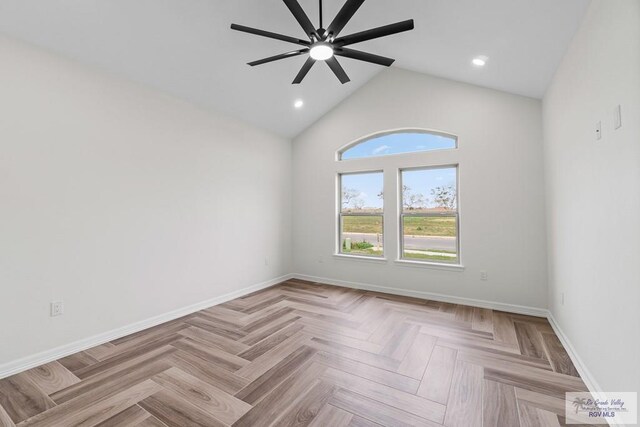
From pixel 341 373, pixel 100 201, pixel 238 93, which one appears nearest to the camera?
pixel 341 373

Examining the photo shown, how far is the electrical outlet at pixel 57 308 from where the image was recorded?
257cm

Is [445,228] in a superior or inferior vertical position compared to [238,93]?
inferior

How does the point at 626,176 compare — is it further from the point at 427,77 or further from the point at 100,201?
the point at 100,201

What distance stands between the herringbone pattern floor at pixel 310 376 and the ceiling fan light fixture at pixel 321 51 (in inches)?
108

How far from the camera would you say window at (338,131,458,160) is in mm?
4262

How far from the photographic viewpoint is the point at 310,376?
7.43 ft

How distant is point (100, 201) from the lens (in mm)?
2893

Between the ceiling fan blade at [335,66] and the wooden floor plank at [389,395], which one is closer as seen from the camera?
the wooden floor plank at [389,395]

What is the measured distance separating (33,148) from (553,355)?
5.07m

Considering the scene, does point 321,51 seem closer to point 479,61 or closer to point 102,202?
point 479,61

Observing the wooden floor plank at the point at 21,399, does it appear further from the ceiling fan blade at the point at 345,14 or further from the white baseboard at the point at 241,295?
the ceiling fan blade at the point at 345,14

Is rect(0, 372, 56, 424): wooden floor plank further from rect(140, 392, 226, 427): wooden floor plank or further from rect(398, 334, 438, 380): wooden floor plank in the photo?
rect(398, 334, 438, 380): wooden floor plank

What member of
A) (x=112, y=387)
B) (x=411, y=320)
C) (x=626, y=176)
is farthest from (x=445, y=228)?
(x=112, y=387)

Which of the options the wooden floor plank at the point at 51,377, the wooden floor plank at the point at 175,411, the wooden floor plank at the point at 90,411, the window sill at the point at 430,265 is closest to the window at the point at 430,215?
the window sill at the point at 430,265
